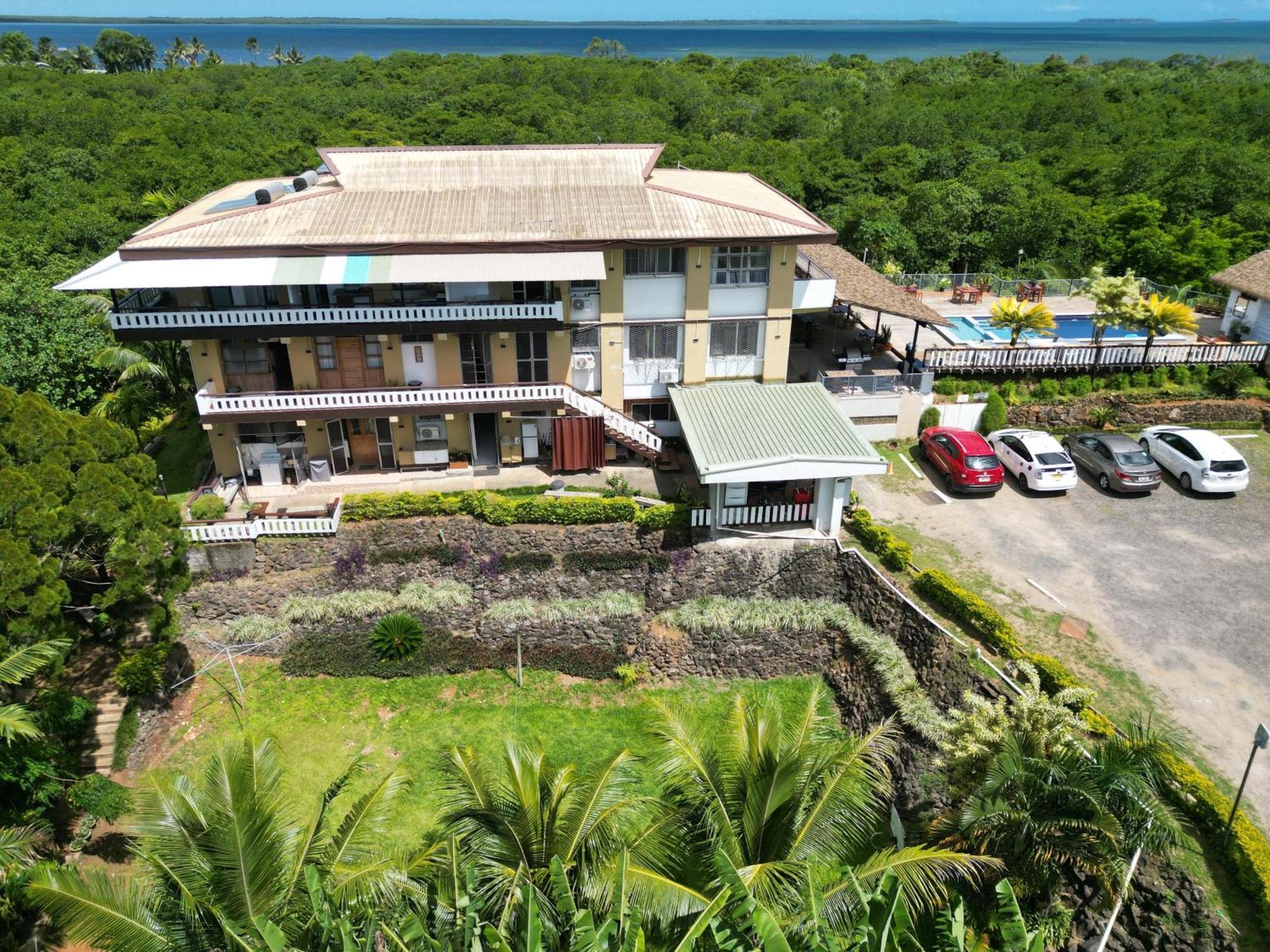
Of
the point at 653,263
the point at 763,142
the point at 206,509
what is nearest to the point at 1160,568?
the point at 653,263

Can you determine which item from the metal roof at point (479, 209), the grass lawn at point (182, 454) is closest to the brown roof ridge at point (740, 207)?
the metal roof at point (479, 209)

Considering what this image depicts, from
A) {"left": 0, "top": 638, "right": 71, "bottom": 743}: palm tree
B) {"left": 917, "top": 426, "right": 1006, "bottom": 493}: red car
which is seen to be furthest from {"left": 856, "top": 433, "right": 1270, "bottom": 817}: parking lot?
{"left": 0, "top": 638, "right": 71, "bottom": 743}: palm tree

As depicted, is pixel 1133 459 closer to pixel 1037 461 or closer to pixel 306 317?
pixel 1037 461

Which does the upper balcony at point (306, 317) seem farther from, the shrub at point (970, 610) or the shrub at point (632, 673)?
the shrub at point (970, 610)

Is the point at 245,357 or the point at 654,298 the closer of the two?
the point at 245,357

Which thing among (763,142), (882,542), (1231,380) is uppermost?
(763,142)

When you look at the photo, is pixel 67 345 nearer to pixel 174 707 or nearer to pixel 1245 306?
pixel 174 707

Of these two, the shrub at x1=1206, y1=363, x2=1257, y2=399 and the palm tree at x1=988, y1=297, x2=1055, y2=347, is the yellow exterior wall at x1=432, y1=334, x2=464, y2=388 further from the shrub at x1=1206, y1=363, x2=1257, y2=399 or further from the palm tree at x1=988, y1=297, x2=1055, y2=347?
the shrub at x1=1206, y1=363, x2=1257, y2=399
